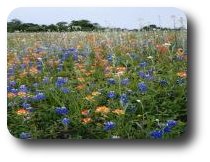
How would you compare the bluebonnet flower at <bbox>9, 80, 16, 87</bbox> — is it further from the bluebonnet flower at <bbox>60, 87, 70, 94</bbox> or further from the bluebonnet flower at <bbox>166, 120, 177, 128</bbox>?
the bluebonnet flower at <bbox>166, 120, 177, 128</bbox>

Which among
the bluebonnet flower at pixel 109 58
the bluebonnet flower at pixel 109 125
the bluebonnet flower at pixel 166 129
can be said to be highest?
the bluebonnet flower at pixel 109 58

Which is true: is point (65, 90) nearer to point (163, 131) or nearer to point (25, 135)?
point (25, 135)

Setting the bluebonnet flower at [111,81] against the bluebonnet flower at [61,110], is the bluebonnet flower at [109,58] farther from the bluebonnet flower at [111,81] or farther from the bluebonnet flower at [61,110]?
the bluebonnet flower at [61,110]

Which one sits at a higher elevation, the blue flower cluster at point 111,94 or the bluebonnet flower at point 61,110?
the blue flower cluster at point 111,94

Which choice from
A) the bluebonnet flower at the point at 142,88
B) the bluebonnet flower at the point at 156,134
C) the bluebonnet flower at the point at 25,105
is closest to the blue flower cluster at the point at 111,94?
the bluebonnet flower at the point at 142,88

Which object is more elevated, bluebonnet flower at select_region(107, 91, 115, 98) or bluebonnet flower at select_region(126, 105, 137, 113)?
bluebonnet flower at select_region(107, 91, 115, 98)

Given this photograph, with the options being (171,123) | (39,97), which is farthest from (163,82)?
(39,97)

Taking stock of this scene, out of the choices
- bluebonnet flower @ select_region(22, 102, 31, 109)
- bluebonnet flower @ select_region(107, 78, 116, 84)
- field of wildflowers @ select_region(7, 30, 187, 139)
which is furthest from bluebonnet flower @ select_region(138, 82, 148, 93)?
bluebonnet flower @ select_region(22, 102, 31, 109)

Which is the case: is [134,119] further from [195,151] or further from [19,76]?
[19,76]

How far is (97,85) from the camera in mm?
3533

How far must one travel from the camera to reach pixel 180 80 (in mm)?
3502

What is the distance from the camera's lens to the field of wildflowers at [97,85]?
11.5 ft

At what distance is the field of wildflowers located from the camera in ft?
11.5
